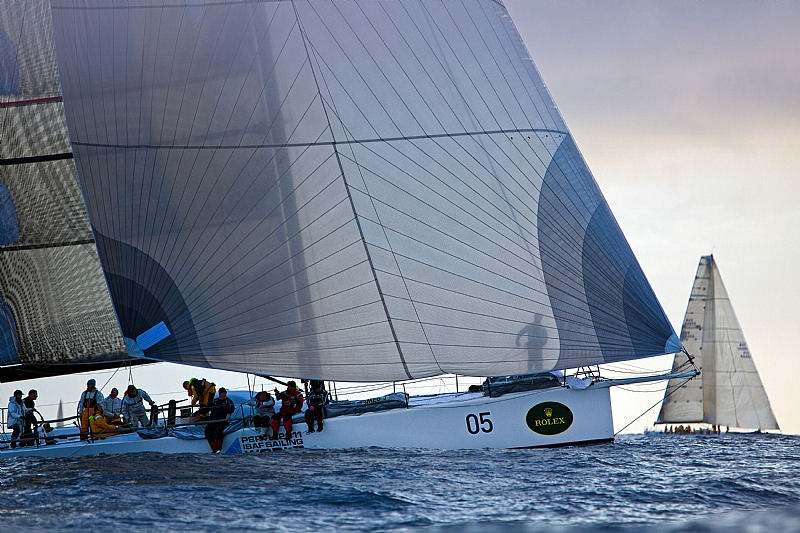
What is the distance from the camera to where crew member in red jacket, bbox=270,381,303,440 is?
11305 millimetres

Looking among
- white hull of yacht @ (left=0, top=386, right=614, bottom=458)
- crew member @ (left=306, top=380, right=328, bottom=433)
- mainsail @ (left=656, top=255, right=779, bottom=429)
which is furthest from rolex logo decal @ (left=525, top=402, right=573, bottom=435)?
mainsail @ (left=656, top=255, right=779, bottom=429)

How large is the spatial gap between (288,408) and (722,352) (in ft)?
57.8

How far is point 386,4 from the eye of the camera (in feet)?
36.8

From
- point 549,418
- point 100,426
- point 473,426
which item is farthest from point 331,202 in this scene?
point 100,426

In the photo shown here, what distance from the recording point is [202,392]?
40.5 ft

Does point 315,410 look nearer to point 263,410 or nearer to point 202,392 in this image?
point 263,410

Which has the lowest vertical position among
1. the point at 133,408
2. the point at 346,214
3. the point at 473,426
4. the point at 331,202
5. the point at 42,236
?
the point at 473,426

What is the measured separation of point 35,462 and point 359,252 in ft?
17.8

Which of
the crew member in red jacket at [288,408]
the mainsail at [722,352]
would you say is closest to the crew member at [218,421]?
the crew member in red jacket at [288,408]

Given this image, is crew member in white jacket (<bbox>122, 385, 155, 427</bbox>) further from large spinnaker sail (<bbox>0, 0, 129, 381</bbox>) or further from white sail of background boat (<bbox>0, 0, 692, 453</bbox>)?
large spinnaker sail (<bbox>0, 0, 129, 381</bbox>)

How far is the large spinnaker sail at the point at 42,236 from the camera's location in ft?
48.8

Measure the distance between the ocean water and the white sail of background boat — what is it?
1.20 meters

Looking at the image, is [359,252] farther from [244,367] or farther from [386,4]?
[386,4]

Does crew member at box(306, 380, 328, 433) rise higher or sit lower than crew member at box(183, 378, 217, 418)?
lower
